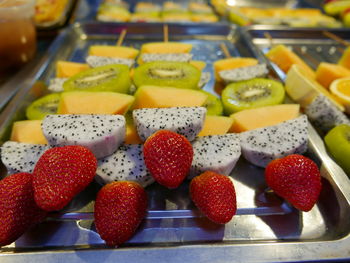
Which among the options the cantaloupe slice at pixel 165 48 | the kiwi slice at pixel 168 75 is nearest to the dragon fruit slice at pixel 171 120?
the kiwi slice at pixel 168 75

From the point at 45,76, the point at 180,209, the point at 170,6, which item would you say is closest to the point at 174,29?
the point at 170,6

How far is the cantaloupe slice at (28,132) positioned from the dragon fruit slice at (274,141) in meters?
0.92

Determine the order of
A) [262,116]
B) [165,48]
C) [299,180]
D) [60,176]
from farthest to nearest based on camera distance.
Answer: [165,48] → [262,116] → [299,180] → [60,176]

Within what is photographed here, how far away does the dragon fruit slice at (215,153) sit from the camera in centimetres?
117

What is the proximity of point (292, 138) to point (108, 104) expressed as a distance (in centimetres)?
83

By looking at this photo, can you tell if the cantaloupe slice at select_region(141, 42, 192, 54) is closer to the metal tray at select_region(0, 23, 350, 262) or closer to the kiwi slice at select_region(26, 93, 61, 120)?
the kiwi slice at select_region(26, 93, 61, 120)

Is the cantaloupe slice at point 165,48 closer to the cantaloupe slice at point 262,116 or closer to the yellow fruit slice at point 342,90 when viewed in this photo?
the cantaloupe slice at point 262,116

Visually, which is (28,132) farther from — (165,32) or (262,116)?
(165,32)

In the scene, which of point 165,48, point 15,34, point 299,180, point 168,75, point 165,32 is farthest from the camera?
point 165,32

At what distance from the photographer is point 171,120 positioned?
114 centimetres

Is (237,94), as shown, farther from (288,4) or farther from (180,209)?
(288,4)

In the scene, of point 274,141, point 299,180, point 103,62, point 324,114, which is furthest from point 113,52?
point 299,180

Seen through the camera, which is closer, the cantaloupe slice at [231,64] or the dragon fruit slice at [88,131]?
the dragon fruit slice at [88,131]

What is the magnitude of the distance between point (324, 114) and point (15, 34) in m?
1.98
